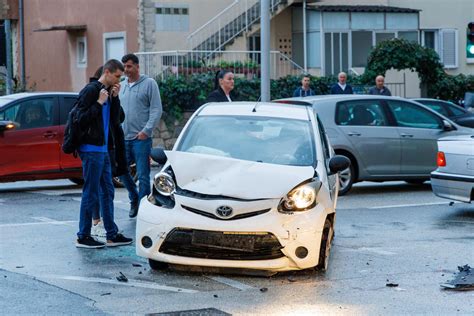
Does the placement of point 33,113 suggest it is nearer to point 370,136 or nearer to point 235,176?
point 370,136

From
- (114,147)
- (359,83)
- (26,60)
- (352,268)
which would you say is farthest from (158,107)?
(26,60)

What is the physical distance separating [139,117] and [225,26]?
20.3 meters

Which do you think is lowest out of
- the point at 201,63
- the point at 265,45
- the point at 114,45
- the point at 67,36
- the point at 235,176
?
the point at 235,176

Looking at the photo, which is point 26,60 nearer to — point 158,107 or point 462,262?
point 158,107

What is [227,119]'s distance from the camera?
34.8 ft

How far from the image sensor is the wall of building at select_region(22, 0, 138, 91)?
107ft

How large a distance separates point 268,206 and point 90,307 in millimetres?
1908

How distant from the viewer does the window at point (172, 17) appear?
31891 mm

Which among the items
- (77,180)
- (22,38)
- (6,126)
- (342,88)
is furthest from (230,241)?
(22,38)

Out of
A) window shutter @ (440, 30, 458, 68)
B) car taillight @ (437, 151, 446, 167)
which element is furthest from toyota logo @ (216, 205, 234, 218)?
window shutter @ (440, 30, 458, 68)

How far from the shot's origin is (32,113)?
1672 cm

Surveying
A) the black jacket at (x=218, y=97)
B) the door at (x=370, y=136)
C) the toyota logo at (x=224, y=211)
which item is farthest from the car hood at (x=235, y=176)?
the door at (x=370, y=136)

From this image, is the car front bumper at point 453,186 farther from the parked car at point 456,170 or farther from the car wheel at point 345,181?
the car wheel at point 345,181

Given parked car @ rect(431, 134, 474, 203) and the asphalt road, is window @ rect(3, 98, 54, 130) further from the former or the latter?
parked car @ rect(431, 134, 474, 203)
